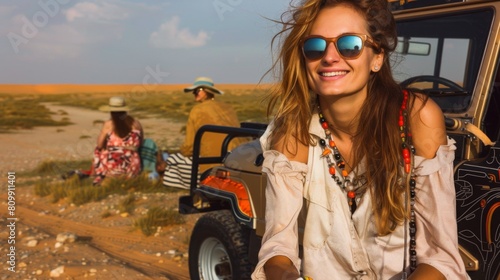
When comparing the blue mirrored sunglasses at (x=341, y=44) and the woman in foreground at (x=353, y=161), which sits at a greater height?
the blue mirrored sunglasses at (x=341, y=44)

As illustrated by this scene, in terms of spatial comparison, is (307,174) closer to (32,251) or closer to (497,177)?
(497,177)

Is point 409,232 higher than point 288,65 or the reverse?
the reverse

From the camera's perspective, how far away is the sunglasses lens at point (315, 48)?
2.31 m

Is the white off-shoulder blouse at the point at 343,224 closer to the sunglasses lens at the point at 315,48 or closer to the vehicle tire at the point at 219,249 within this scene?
the sunglasses lens at the point at 315,48

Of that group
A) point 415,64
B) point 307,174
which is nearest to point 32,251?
point 415,64

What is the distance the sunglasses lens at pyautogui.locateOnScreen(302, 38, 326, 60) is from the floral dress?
26.1 feet

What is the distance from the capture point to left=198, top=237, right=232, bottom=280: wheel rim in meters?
4.53

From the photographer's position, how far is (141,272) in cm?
561

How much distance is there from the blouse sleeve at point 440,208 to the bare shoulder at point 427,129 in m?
0.03

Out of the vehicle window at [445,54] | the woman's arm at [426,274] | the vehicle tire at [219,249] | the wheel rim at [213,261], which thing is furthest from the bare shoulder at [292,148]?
the wheel rim at [213,261]

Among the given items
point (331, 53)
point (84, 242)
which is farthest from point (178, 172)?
point (331, 53)

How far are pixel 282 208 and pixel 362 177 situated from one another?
1.02ft

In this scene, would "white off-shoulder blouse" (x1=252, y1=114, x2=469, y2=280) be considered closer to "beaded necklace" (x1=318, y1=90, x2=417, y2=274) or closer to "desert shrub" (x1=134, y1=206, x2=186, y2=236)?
"beaded necklace" (x1=318, y1=90, x2=417, y2=274)

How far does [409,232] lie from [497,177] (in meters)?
0.85
